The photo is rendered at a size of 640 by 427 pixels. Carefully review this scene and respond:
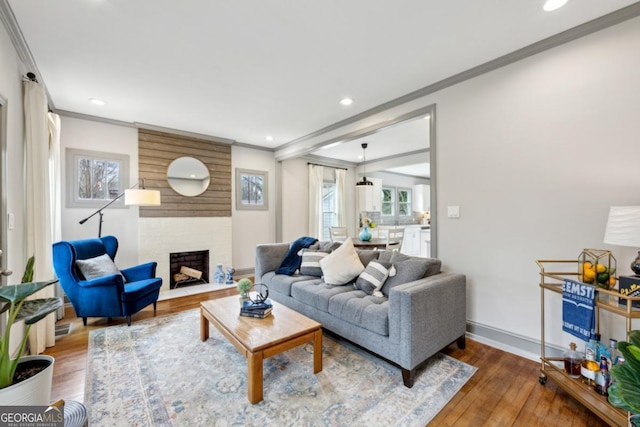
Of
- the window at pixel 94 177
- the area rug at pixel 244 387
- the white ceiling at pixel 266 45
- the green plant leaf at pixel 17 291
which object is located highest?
the white ceiling at pixel 266 45

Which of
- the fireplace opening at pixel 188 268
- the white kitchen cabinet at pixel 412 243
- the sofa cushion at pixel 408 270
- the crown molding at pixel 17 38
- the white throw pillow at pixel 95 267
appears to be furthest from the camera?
the white kitchen cabinet at pixel 412 243

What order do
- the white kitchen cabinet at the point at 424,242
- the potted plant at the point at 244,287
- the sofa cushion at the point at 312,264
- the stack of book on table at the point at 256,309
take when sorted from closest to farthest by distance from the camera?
the stack of book on table at the point at 256,309
the potted plant at the point at 244,287
the sofa cushion at the point at 312,264
the white kitchen cabinet at the point at 424,242

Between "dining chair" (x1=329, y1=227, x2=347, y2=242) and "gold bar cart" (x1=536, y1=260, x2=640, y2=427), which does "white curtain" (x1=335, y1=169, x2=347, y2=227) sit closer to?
"dining chair" (x1=329, y1=227, x2=347, y2=242)

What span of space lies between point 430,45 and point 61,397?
383 centimetres

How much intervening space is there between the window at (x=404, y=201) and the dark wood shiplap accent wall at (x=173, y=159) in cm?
517

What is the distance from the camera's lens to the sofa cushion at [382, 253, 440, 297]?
8.03 feet

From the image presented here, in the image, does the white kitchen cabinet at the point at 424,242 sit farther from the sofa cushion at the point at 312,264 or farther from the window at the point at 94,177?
the window at the point at 94,177

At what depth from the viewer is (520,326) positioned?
2.38 meters

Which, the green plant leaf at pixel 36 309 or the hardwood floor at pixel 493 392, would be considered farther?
the hardwood floor at pixel 493 392

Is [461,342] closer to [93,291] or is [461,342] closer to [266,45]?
[266,45]

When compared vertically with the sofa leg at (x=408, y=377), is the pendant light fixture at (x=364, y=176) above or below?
above

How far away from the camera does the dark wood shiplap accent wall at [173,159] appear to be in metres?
4.30

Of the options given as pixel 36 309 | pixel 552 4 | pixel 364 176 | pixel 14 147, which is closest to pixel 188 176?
pixel 14 147

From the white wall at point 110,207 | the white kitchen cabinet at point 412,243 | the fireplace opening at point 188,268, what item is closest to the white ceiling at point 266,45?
the white wall at point 110,207
